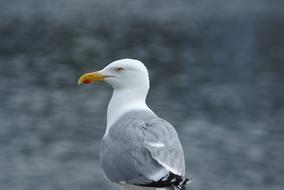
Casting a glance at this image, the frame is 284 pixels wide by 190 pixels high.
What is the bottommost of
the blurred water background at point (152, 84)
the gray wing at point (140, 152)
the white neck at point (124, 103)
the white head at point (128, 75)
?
the gray wing at point (140, 152)

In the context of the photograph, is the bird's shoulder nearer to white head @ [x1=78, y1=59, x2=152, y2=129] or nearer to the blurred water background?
white head @ [x1=78, y1=59, x2=152, y2=129]

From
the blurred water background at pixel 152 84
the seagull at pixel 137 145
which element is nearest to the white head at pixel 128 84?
the seagull at pixel 137 145

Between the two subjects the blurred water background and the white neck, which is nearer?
the white neck

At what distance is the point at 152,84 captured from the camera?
1145 cm

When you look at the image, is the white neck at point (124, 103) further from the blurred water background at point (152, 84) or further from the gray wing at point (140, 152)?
the blurred water background at point (152, 84)

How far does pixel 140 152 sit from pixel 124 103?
511 millimetres

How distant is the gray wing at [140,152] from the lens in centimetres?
364

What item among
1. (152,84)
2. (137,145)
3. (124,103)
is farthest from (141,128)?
(152,84)

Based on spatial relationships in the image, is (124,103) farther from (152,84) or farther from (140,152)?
(152,84)

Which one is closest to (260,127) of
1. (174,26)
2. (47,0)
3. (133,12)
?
→ (174,26)

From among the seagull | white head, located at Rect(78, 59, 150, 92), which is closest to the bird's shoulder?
the seagull

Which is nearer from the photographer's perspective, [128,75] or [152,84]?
[128,75]

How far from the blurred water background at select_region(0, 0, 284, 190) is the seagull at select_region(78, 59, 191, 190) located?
3.18m

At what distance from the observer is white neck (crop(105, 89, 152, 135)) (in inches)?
163
